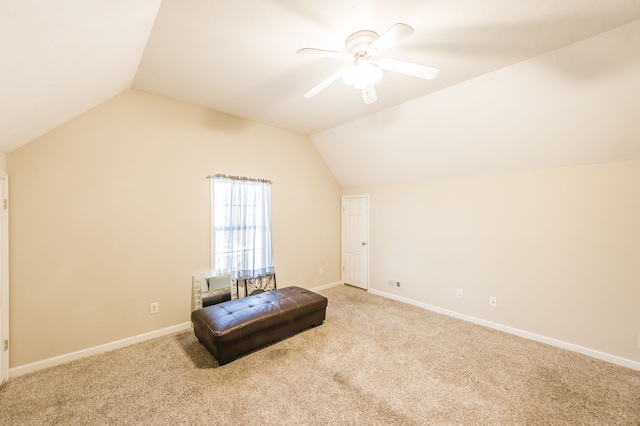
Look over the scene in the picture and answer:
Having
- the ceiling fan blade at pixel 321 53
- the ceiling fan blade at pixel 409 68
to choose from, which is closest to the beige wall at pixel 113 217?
the ceiling fan blade at pixel 321 53

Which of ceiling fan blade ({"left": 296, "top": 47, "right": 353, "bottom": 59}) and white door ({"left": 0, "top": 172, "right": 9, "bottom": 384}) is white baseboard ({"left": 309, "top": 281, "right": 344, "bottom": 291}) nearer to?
white door ({"left": 0, "top": 172, "right": 9, "bottom": 384})

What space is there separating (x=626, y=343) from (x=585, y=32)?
2744 mm

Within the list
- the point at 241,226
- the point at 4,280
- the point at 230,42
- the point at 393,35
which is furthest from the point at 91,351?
the point at 393,35

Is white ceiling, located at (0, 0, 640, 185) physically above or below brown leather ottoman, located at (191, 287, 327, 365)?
above

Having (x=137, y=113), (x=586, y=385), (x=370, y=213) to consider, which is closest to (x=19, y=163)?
(x=137, y=113)

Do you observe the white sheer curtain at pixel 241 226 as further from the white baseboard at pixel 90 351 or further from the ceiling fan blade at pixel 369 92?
the ceiling fan blade at pixel 369 92

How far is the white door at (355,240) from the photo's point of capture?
4.66 m

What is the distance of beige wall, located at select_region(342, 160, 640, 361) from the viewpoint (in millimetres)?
2445

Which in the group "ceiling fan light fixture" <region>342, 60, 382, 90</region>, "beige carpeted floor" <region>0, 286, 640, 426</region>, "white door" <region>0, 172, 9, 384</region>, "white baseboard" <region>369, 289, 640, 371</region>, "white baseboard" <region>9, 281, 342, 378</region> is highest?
"ceiling fan light fixture" <region>342, 60, 382, 90</region>

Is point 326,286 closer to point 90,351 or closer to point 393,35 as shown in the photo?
point 90,351

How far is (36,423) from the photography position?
174 cm

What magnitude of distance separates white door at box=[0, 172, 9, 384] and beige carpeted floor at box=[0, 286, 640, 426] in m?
0.19

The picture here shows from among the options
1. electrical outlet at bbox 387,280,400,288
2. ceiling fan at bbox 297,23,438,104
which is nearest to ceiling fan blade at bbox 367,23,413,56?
ceiling fan at bbox 297,23,438,104

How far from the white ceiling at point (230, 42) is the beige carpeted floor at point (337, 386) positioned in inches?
82.1
